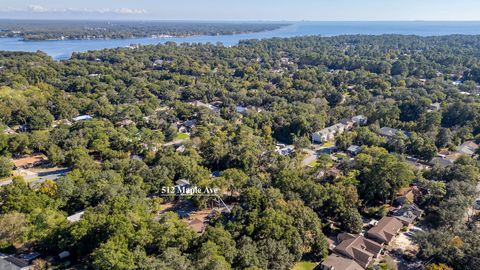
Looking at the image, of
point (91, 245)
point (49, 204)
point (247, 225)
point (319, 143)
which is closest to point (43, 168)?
point (49, 204)

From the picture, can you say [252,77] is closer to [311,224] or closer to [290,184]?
[290,184]

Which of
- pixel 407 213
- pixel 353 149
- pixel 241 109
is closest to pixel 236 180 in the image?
pixel 407 213

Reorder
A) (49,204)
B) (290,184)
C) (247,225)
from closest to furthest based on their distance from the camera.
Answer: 1. (247,225)
2. (49,204)
3. (290,184)

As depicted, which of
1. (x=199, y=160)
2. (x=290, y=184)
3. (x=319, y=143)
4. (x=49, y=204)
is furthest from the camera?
(x=319, y=143)

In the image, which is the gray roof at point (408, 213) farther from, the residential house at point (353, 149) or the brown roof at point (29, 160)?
the brown roof at point (29, 160)

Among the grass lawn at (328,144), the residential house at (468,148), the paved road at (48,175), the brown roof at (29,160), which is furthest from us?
the grass lawn at (328,144)

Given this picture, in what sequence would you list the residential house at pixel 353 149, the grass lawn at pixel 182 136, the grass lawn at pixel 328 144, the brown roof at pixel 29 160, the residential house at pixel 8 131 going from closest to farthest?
the brown roof at pixel 29 160 < the residential house at pixel 353 149 < the residential house at pixel 8 131 < the grass lawn at pixel 328 144 < the grass lawn at pixel 182 136

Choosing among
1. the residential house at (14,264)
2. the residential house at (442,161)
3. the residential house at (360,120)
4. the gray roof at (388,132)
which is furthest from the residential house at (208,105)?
the residential house at (14,264)

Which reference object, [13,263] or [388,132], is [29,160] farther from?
[388,132]
